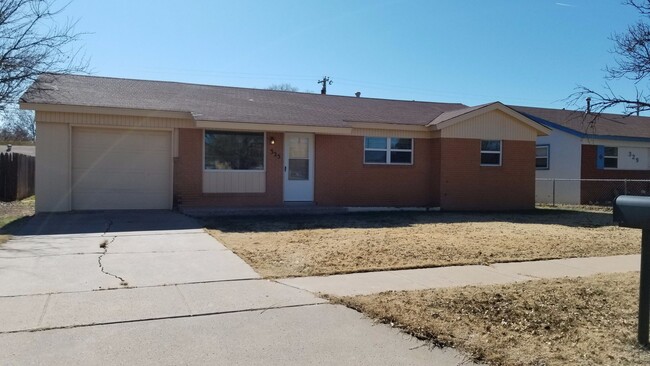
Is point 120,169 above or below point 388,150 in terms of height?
below

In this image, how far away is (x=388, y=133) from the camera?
1850 centimetres

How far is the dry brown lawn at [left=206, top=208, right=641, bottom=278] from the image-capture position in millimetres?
9000

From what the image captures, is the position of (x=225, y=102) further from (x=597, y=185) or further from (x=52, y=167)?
(x=597, y=185)

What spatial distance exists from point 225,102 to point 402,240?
30.3ft

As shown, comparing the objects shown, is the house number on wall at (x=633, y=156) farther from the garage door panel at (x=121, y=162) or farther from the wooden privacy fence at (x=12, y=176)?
the wooden privacy fence at (x=12, y=176)

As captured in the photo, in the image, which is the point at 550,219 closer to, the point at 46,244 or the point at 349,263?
the point at 349,263

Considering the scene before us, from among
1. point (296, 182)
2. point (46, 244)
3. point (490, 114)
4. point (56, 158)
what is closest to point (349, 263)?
point (46, 244)

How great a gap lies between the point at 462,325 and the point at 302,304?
188 cm

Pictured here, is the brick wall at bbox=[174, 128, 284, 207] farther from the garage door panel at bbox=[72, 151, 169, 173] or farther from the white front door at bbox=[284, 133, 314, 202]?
the white front door at bbox=[284, 133, 314, 202]

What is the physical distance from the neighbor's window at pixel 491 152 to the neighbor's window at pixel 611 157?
32.2ft

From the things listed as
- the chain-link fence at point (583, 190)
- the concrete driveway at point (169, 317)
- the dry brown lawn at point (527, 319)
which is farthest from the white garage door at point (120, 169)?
the chain-link fence at point (583, 190)

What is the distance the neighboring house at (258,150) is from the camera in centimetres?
1505

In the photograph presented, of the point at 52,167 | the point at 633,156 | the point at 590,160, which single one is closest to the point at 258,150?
the point at 52,167

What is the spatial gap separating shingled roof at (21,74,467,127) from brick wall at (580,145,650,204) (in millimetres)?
7976
